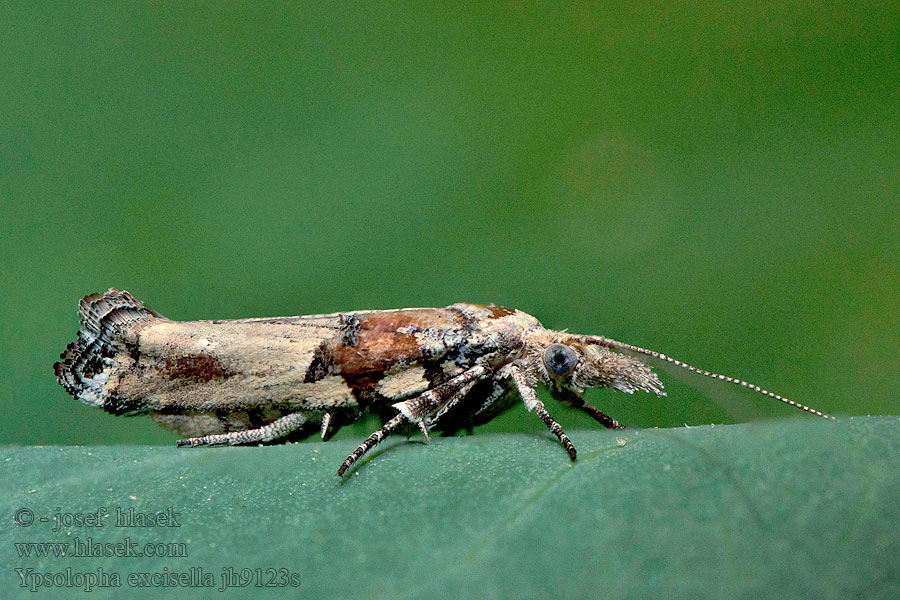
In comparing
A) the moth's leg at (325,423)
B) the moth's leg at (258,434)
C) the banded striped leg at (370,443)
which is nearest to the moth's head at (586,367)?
the banded striped leg at (370,443)

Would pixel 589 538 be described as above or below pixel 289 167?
below

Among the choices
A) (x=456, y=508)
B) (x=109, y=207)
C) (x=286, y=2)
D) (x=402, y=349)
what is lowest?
(x=402, y=349)

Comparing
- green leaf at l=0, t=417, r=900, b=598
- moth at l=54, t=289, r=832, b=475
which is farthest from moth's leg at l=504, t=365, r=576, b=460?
green leaf at l=0, t=417, r=900, b=598

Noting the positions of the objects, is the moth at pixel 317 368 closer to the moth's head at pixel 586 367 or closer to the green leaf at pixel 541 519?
the moth's head at pixel 586 367

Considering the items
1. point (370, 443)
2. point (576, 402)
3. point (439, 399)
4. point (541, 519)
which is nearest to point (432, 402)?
point (439, 399)

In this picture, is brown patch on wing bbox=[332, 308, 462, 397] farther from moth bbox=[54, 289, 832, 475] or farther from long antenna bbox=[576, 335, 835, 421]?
long antenna bbox=[576, 335, 835, 421]

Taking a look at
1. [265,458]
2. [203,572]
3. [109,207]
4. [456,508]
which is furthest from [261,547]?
[109,207]

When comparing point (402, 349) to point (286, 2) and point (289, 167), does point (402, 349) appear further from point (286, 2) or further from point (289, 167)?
point (286, 2)
